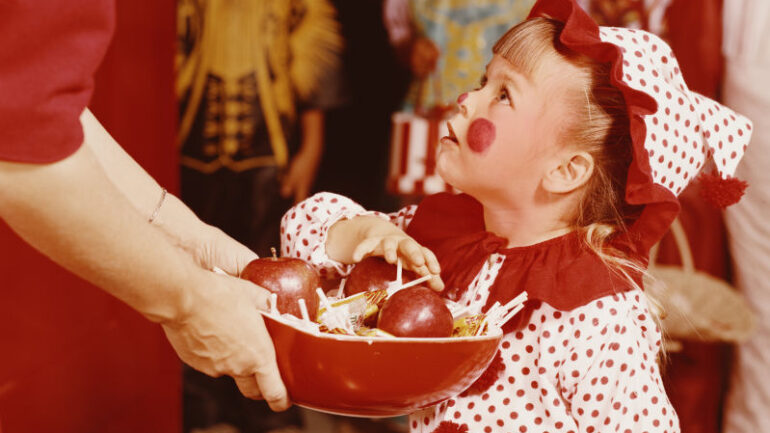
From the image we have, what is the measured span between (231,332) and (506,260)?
411 mm

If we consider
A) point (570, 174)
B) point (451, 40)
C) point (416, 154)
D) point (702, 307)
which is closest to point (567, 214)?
point (570, 174)

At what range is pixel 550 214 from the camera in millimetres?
1108

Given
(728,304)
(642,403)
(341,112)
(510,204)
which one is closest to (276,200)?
(341,112)

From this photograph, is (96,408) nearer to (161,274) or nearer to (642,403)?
(161,274)

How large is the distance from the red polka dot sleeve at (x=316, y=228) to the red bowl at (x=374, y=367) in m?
0.24

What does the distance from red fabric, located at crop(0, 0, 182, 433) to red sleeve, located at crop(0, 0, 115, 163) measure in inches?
47.6

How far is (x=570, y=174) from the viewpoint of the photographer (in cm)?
108

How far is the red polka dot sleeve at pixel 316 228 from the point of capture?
115cm

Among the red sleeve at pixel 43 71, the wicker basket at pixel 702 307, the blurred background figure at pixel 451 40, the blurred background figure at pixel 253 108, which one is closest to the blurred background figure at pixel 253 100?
the blurred background figure at pixel 253 108

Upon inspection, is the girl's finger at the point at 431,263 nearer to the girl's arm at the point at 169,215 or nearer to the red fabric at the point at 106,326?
the girl's arm at the point at 169,215

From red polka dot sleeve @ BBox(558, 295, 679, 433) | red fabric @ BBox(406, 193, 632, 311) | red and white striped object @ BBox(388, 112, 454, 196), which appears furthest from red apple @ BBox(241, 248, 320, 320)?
Answer: red and white striped object @ BBox(388, 112, 454, 196)

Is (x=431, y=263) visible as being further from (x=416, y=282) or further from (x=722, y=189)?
(x=722, y=189)

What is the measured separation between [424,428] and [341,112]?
184cm

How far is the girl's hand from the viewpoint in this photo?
3.34ft
